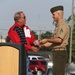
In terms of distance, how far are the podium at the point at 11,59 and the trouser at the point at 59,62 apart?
1.07 metres

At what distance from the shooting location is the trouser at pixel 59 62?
5723 mm

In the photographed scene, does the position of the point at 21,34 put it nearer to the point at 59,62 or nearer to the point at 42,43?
the point at 42,43

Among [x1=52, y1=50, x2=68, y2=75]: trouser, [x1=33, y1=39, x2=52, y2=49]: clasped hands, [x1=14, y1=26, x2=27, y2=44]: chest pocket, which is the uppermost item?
[x1=14, y1=26, x2=27, y2=44]: chest pocket

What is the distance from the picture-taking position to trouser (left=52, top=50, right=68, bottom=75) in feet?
18.8

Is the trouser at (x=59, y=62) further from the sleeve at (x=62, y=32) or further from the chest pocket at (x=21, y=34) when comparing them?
the chest pocket at (x=21, y=34)

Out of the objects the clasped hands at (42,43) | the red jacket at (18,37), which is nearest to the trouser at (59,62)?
the clasped hands at (42,43)

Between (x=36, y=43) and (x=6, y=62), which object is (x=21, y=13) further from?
(x=6, y=62)

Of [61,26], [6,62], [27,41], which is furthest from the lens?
[27,41]

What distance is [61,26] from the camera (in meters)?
5.79

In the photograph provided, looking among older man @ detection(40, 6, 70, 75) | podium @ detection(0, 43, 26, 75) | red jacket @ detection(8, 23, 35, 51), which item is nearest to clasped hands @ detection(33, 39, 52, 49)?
older man @ detection(40, 6, 70, 75)

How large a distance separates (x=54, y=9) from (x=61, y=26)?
284mm

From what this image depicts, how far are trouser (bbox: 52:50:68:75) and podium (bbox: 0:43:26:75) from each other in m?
1.07

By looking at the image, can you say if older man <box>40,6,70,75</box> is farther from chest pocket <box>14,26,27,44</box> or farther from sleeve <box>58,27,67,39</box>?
chest pocket <box>14,26,27,44</box>

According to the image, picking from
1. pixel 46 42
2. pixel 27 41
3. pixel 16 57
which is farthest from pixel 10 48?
pixel 27 41
